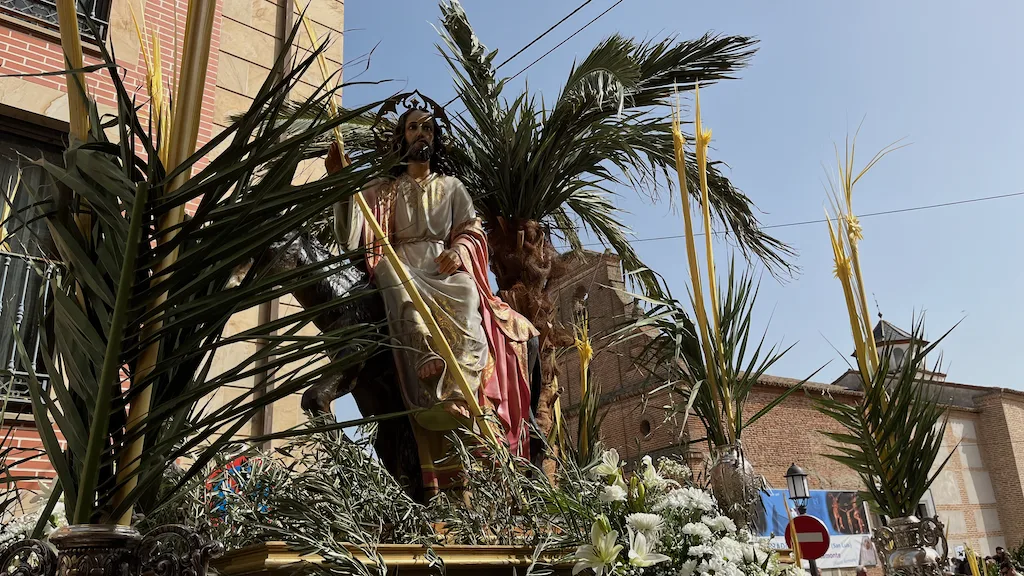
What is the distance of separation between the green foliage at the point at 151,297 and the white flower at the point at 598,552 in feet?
2.98

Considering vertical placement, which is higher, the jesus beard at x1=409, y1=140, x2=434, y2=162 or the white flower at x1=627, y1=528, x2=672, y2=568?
the jesus beard at x1=409, y1=140, x2=434, y2=162

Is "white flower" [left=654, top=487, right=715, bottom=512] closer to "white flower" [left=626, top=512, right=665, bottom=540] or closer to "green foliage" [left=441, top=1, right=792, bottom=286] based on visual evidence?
"white flower" [left=626, top=512, right=665, bottom=540]

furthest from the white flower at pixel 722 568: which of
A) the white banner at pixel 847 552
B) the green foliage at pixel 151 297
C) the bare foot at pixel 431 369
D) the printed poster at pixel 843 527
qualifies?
the white banner at pixel 847 552

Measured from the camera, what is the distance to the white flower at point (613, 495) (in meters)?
2.02

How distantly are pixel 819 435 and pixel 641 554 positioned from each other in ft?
62.2

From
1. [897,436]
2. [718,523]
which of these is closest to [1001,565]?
[897,436]

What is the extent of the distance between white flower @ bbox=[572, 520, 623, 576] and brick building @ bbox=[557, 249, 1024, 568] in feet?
42.6

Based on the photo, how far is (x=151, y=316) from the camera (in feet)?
3.67

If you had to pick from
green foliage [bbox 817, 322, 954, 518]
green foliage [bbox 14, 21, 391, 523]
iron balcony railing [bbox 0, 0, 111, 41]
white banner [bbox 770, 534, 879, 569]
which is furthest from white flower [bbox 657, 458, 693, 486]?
white banner [bbox 770, 534, 879, 569]

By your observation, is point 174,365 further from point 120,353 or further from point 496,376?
point 496,376

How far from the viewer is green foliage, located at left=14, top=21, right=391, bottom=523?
3.56 feet

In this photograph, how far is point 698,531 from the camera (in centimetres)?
197

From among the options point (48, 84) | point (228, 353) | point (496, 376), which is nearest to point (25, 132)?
point (48, 84)

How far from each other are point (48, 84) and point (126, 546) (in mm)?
5853
